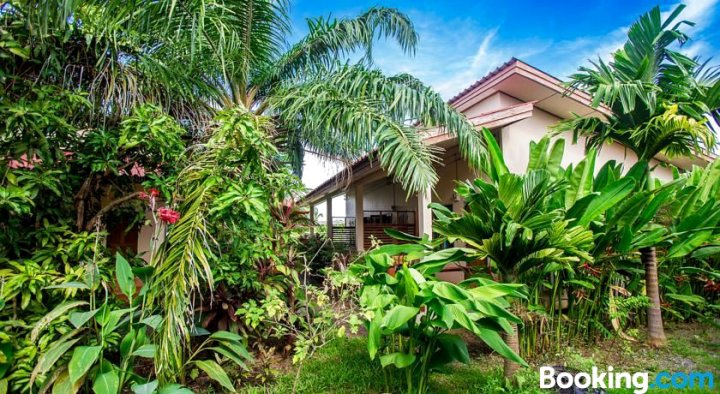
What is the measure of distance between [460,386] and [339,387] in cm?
133

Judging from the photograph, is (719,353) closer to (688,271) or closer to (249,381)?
(688,271)

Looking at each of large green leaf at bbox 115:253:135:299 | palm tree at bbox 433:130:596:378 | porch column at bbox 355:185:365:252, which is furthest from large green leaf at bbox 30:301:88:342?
porch column at bbox 355:185:365:252

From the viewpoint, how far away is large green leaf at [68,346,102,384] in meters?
2.87

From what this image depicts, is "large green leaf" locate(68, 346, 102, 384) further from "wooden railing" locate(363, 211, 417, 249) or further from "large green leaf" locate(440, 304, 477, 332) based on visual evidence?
"wooden railing" locate(363, 211, 417, 249)

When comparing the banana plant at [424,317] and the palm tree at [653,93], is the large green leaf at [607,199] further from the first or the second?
the banana plant at [424,317]

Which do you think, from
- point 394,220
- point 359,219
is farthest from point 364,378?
point 394,220

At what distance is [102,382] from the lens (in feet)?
9.77

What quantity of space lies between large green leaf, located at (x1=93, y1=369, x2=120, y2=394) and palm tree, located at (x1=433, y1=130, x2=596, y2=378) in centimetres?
358

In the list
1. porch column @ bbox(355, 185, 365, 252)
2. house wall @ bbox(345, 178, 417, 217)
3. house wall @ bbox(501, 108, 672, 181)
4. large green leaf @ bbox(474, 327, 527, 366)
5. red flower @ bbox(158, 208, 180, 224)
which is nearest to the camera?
large green leaf @ bbox(474, 327, 527, 366)

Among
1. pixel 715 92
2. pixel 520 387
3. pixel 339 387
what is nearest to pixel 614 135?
pixel 715 92

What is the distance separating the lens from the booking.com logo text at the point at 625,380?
3.67 meters

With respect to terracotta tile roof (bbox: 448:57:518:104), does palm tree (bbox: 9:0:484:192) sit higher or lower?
lower

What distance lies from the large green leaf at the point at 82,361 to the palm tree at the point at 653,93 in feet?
20.3

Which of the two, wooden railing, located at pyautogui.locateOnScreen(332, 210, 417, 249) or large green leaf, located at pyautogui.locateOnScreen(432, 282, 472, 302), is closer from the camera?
large green leaf, located at pyautogui.locateOnScreen(432, 282, 472, 302)
